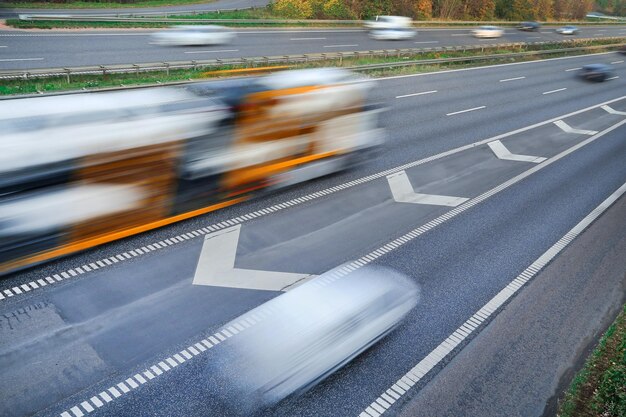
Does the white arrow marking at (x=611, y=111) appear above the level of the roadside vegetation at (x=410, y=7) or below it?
below

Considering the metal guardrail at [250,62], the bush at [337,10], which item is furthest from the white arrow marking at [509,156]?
the bush at [337,10]

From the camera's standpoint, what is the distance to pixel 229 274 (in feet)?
32.3

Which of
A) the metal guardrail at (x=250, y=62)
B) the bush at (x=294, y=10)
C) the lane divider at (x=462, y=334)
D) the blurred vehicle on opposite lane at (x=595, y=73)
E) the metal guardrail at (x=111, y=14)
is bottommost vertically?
the lane divider at (x=462, y=334)

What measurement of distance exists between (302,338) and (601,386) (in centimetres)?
438

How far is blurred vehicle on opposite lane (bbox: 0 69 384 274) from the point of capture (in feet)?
29.0

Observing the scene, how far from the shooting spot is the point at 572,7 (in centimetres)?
8950

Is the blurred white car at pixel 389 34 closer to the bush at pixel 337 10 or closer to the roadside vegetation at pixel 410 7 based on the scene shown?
the bush at pixel 337 10

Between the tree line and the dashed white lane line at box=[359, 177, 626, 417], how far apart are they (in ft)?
129

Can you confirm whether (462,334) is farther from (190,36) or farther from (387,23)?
(387,23)

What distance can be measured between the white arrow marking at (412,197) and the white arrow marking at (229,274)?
4778 mm

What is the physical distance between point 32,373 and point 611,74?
43.1 metres

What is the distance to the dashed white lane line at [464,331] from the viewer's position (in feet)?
24.2

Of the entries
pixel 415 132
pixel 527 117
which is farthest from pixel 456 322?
pixel 527 117

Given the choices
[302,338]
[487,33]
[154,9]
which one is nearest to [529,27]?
[487,33]
